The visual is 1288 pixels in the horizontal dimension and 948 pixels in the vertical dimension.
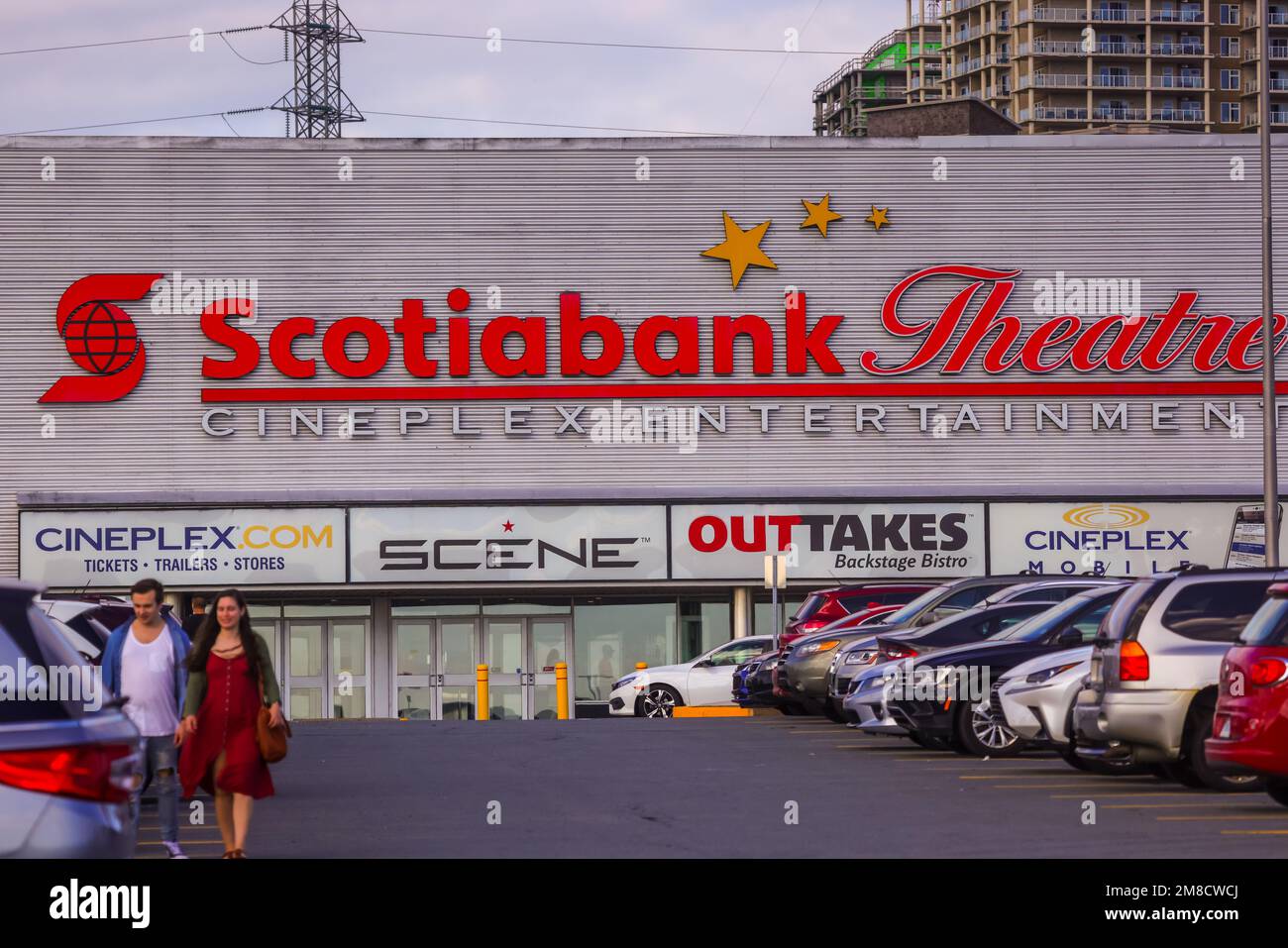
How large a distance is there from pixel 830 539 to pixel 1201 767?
80.9ft

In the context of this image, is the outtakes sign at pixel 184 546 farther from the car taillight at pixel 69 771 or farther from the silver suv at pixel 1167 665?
the car taillight at pixel 69 771

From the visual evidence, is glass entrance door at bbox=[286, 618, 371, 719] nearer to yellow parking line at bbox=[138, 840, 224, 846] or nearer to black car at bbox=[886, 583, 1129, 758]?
black car at bbox=[886, 583, 1129, 758]

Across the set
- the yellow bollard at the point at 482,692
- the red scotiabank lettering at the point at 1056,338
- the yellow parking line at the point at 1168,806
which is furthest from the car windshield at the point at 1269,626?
the red scotiabank lettering at the point at 1056,338

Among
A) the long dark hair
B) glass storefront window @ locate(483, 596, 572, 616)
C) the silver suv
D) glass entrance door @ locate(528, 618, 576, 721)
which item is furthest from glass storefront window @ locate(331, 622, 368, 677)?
the long dark hair

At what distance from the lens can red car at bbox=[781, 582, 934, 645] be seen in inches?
1131

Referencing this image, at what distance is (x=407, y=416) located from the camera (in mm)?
39969

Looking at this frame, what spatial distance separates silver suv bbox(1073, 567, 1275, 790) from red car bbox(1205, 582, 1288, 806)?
167cm

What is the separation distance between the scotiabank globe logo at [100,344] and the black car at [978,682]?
79.2 feet

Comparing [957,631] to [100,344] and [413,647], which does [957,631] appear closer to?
[413,647]
